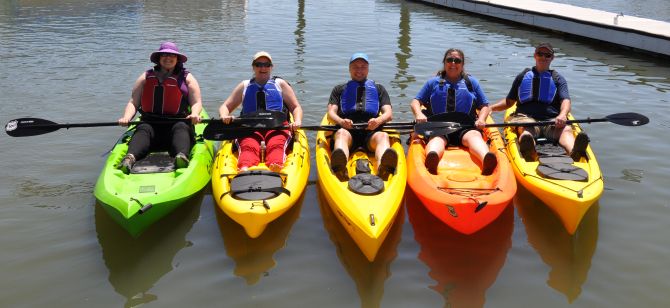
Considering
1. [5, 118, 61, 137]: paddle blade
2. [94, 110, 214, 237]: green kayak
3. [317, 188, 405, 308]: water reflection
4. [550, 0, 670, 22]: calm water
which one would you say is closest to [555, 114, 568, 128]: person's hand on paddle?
[317, 188, 405, 308]: water reflection

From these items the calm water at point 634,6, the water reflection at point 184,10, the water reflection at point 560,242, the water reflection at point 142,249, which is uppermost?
the calm water at point 634,6

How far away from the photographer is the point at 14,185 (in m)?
5.66

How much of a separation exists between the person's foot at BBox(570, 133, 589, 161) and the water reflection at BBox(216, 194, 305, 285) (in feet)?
9.04

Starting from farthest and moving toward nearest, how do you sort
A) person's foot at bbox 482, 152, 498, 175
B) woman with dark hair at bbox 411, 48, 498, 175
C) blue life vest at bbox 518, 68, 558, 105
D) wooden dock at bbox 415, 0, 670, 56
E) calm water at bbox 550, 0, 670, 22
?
calm water at bbox 550, 0, 670, 22 < wooden dock at bbox 415, 0, 670, 56 < blue life vest at bbox 518, 68, 558, 105 < woman with dark hair at bbox 411, 48, 498, 175 < person's foot at bbox 482, 152, 498, 175

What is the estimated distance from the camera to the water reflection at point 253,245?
4.19m

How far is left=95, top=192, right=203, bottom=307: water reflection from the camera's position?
13.1 ft

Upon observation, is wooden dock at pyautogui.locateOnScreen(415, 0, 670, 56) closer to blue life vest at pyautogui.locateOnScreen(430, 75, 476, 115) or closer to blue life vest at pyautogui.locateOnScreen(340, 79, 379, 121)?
blue life vest at pyautogui.locateOnScreen(430, 75, 476, 115)

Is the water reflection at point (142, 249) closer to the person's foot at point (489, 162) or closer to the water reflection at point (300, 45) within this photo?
the person's foot at point (489, 162)

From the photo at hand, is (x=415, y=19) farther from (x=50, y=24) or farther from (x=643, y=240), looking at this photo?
(x=643, y=240)

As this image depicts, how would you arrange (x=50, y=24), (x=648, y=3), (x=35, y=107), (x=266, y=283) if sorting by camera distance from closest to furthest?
(x=266, y=283) → (x=35, y=107) → (x=50, y=24) → (x=648, y=3)

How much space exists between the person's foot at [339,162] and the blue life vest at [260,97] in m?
1.15

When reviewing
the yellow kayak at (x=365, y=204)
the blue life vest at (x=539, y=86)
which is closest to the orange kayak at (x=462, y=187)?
the yellow kayak at (x=365, y=204)

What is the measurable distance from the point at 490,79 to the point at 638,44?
4.46 m

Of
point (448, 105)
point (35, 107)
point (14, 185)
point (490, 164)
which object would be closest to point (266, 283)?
point (490, 164)
